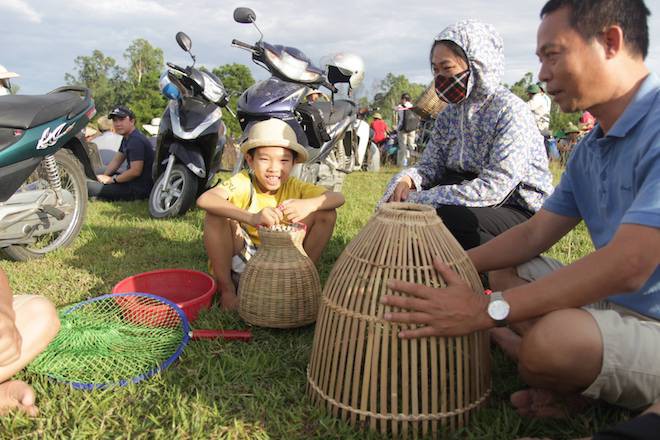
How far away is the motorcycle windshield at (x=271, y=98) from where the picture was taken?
409 centimetres

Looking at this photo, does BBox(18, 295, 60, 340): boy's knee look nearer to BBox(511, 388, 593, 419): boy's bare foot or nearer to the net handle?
the net handle

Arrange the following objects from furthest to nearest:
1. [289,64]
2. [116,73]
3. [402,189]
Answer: [116,73], [289,64], [402,189]

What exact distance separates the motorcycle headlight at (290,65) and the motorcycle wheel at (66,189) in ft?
6.04

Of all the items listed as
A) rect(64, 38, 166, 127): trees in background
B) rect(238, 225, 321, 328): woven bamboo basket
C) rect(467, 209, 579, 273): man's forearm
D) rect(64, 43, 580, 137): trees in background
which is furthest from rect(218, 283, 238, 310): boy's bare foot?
rect(64, 38, 166, 127): trees in background

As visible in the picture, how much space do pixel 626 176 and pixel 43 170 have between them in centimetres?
390

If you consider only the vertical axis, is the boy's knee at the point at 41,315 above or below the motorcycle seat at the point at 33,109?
below

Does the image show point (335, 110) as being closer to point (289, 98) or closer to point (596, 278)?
point (289, 98)

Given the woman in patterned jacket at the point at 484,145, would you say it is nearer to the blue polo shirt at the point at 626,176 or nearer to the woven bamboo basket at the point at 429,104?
the blue polo shirt at the point at 626,176

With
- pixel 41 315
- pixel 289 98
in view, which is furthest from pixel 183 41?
pixel 41 315

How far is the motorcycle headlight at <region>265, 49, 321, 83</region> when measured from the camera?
4305mm

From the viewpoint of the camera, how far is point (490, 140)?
2707 millimetres

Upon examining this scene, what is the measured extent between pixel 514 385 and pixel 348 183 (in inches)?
259

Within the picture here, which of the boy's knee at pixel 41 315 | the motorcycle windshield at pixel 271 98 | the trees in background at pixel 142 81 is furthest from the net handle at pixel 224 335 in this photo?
the trees in background at pixel 142 81

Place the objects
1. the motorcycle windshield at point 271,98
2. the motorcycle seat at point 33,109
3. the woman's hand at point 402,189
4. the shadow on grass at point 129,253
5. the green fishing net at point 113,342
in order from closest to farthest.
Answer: the green fishing net at point 113,342
the woman's hand at point 402,189
the motorcycle seat at point 33,109
the shadow on grass at point 129,253
the motorcycle windshield at point 271,98
